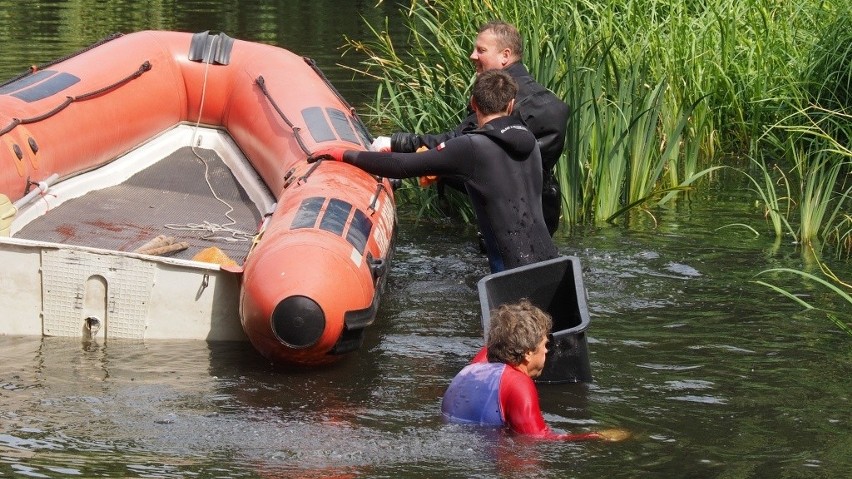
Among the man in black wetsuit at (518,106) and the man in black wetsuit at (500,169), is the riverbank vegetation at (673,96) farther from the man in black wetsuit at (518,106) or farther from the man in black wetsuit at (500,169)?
the man in black wetsuit at (500,169)

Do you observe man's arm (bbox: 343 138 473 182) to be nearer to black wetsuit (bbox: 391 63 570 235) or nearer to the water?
black wetsuit (bbox: 391 63 570 235)

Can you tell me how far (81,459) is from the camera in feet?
14.8

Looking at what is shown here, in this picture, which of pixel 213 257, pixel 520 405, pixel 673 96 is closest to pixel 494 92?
pixel 520 405

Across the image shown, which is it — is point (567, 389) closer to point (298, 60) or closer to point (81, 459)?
point (81, 459)

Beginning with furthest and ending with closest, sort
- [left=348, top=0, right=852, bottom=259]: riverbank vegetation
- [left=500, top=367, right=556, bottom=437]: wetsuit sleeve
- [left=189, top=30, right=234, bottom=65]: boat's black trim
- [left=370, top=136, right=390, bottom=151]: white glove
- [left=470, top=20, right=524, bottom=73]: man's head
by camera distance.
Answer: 1. [left=189, top=30, right=234, bottom=65]: boat's black trim
2. [left=348, top=0, right=852, bottom=259]: riverbank vegetation
3. [left=470, top=20, right=524, bottom=73]: man's head
4. [left=370, top=136, right=390, bottom=151]: white glove
5. [left=500, top=367, right=556, bottom=437]: wetsuit sleeve

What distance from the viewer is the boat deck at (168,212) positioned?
6.85 meters

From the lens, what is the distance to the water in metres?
4.59

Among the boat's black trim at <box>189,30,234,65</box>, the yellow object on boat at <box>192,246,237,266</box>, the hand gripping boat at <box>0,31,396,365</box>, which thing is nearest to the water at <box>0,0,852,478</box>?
the hand gripping boat at <box>0,31,396,365</box>

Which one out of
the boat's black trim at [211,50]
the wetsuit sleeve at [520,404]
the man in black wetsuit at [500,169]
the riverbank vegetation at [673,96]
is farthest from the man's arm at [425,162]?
the boat's black trim at [211,50]

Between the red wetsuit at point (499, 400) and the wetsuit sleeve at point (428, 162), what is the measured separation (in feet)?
3.41

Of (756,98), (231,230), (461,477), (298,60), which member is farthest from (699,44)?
(461,477)

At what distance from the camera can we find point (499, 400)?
15.2ft

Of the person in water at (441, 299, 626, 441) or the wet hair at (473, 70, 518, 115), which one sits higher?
the wet hair at (473, 70, 518, 115)

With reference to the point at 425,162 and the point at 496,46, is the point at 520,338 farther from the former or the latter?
the point at 496,46
